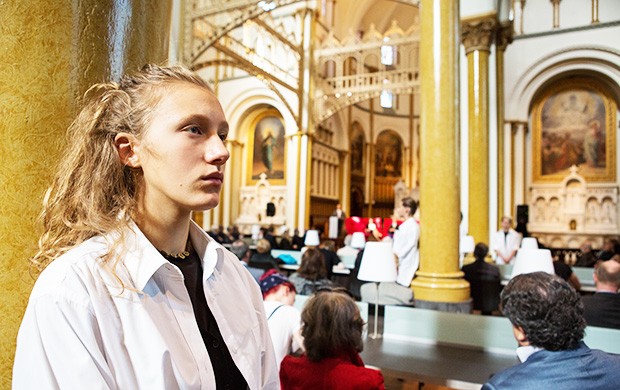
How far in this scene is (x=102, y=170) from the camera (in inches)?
39.3

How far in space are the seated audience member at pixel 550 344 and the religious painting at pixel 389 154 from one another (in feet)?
72.2

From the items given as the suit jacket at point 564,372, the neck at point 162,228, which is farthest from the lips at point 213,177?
the suit jacket at point 564,372

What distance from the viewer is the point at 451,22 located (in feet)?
18.1

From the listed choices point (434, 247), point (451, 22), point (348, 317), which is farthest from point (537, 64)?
point (348, 317)

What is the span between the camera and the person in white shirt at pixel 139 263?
0.78m

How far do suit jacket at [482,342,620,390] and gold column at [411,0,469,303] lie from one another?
3537 mm

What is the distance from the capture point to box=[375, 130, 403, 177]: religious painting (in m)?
23.8

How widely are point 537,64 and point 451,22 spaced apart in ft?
27.6

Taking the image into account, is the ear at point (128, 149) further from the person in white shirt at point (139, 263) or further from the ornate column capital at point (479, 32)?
the ornate column capital at point (479, 32)

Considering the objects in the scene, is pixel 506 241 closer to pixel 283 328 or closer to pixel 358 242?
pixel 358 242

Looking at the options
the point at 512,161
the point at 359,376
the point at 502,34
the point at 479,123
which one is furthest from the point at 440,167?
the point at 512,161

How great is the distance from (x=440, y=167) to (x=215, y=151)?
4.66 metres

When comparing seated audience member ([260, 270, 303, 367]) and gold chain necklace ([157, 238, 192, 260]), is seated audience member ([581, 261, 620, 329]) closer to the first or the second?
seated audience member ([260, 270, 303, 367])

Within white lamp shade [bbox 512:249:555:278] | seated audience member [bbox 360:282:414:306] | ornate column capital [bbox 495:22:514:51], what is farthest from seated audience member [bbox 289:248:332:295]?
ornate column capital [bbox 495:22:514:51]
